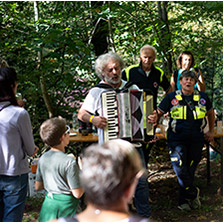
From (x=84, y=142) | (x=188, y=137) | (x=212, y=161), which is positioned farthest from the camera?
(x=212, y=161)

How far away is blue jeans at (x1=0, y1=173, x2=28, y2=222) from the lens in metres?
2.61

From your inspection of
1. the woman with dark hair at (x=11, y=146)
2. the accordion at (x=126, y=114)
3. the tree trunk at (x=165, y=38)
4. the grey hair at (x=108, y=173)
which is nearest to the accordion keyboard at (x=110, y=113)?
the accordion at (x=126, y=114)

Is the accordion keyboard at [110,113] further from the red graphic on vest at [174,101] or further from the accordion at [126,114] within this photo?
the red graphic on vest at [174,101]

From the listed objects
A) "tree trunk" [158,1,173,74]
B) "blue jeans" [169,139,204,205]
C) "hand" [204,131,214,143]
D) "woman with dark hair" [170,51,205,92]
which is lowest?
"blue jeans" [169,139,204,205]

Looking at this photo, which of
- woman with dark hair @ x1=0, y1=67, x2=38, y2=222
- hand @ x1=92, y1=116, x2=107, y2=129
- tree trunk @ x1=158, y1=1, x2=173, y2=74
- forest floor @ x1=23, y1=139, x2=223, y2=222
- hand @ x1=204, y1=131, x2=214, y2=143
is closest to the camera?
woman with dark hair @ x1=0, y1=67, x2=38, y2=222

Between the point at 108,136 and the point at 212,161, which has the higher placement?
the point at 108,136

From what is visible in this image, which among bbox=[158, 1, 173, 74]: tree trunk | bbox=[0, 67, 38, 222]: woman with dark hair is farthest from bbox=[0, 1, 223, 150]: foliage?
bbox=[0, 67, 38, 222]: woman with dark hair

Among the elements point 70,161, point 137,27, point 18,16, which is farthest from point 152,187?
point 18,16

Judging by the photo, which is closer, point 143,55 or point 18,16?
point 143,55

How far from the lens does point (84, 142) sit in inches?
188

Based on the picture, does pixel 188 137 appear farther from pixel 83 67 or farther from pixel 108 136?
pixel 83 67

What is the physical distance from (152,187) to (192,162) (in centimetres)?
131

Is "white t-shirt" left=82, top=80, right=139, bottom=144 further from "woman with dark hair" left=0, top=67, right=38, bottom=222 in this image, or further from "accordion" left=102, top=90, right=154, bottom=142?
"woman with dark hair" left=0, top=67, right=38, bottom=222

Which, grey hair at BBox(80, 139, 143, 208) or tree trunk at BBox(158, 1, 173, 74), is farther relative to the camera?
tree trunk at BBox(158, 1, 173, 74)
